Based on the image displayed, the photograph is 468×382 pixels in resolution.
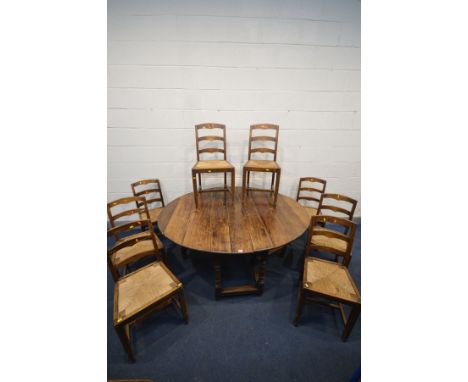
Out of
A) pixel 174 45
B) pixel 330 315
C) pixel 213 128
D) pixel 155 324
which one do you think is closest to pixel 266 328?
pixel 330 315

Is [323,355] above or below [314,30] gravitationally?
below

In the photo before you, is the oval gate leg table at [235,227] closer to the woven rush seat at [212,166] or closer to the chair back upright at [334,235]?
the chair back upright at [334,235]

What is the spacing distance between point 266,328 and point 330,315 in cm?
63

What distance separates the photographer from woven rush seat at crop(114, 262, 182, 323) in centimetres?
128

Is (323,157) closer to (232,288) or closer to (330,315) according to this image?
(330,315)

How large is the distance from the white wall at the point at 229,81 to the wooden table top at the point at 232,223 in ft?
2.68

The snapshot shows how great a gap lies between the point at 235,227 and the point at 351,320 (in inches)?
45.4

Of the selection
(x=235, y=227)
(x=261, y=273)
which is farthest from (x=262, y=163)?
(x=261, y=273)

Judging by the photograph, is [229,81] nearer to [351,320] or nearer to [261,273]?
[261,273]

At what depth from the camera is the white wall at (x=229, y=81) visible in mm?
2148

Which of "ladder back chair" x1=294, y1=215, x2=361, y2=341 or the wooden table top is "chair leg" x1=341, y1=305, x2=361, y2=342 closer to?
"ladder back chair" x1=294, y1=215, x2=361, y2=341

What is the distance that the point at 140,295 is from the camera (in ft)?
4.48

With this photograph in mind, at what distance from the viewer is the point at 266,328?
1.63 meters

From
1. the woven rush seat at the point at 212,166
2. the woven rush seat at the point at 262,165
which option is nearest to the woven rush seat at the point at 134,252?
the woven rush seat at the point at 212,166
